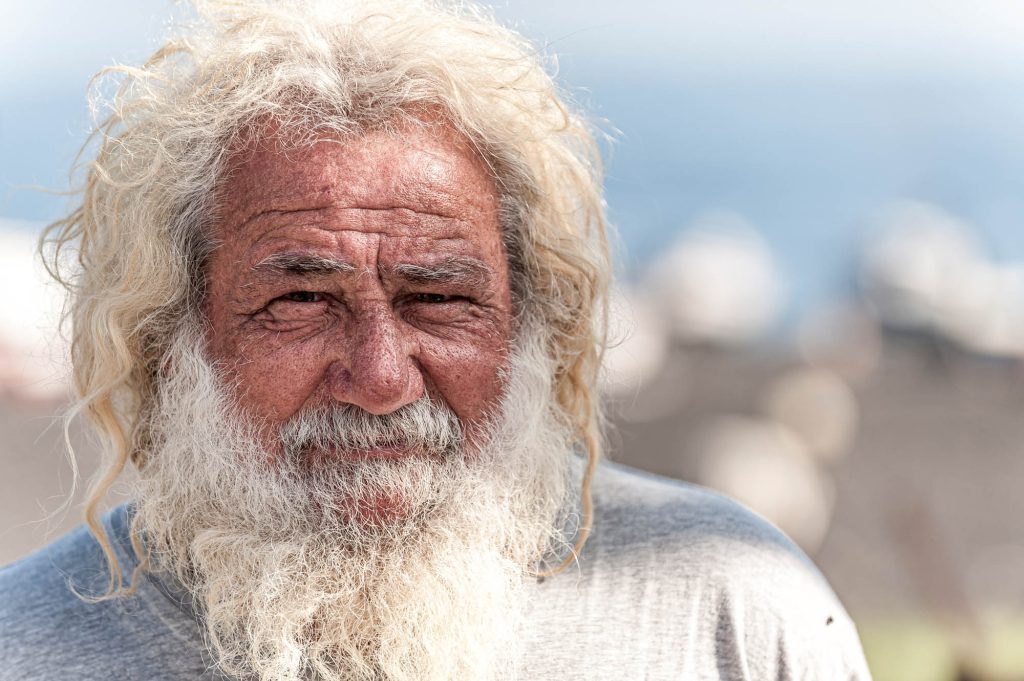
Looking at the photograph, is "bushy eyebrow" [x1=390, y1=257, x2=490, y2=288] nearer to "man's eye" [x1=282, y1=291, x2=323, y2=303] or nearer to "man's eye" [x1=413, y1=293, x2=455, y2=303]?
"man's eye" [x1=413, y1=293, x2=455, y2=303]

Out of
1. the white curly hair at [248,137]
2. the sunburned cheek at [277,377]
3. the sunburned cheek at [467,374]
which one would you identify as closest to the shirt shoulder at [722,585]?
the white curly hair at [248,137]

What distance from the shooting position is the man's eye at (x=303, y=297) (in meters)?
2.20

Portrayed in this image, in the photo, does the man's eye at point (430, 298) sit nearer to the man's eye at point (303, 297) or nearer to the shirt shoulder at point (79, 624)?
the man's eye at point (303, 297)

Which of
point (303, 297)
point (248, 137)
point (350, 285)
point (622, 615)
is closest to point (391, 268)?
point (350, 285)

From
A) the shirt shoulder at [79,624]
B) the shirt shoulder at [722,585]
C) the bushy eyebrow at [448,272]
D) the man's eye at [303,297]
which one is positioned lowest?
the shirt shoulder at [79,624]

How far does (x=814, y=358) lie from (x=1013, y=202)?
1427 cm

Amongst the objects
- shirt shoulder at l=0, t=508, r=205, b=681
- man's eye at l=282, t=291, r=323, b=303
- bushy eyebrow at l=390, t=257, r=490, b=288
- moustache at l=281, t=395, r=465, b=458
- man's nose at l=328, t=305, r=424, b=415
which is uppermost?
bushy eyebrow at l=390, t=257, r=490, b=288

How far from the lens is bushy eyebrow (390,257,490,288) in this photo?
7.16 ft

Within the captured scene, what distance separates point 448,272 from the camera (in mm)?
2227

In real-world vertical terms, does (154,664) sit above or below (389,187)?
below

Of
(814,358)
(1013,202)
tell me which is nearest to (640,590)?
(814,358)

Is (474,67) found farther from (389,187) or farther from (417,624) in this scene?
(417,624)

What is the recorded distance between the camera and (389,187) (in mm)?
2182

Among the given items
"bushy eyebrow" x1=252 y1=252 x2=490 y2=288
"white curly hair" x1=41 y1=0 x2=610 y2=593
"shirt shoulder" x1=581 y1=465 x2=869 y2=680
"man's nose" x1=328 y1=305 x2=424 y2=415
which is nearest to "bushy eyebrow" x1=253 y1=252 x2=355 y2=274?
"bushy eyebrow" x1=252 y1=252 x2=490 y2=288
